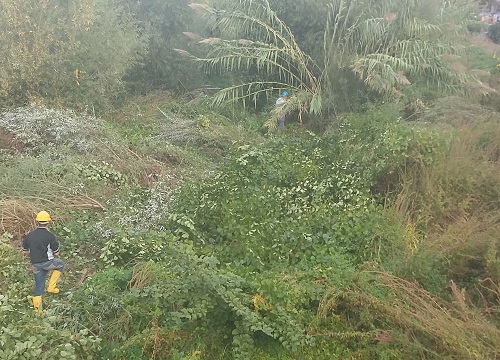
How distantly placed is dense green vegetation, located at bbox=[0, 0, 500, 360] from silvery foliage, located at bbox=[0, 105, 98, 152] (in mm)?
44

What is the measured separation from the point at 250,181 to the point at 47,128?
4.21 m

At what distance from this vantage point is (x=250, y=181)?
6434 mm

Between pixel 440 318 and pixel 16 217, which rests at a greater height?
pixel 440 318

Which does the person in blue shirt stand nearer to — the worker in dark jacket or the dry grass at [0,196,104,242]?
the dry grass at [0,196,104,242]

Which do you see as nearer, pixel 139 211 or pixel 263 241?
pixel 263 241

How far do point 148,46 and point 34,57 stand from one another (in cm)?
333

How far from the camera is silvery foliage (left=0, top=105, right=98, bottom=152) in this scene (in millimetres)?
8086

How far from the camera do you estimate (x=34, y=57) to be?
909 cm

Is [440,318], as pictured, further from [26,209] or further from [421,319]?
[26,209]

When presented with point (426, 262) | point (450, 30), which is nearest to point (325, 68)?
point (450, 30)

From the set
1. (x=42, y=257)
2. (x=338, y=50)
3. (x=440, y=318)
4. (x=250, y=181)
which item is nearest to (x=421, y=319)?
(x=440, y=318)

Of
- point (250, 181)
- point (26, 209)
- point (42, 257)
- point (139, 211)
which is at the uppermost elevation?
point (42, 257)

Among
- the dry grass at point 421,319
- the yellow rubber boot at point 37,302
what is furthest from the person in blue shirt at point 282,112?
the yellow rubber boot at point 37,302

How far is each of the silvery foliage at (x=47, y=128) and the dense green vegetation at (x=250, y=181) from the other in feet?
0.15
